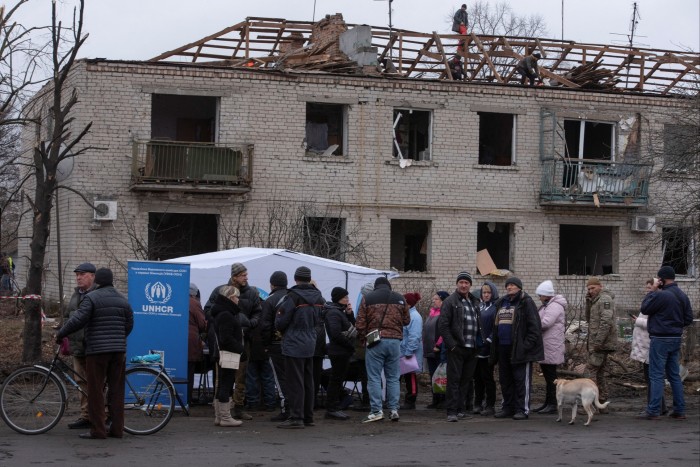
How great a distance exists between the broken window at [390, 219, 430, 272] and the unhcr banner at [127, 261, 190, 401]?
55.2ft

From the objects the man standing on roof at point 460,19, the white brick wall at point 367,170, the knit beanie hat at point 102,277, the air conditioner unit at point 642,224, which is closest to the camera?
the knit beanie hat at point 102,277

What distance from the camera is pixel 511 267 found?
28.4m

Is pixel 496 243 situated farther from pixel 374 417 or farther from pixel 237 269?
pixel 237 269

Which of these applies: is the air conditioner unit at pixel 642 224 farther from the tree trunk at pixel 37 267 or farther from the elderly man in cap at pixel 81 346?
the elderly man in cap at pixel 81 346

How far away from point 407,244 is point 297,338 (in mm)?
17880

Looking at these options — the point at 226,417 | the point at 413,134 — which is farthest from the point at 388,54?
the point at 226,417

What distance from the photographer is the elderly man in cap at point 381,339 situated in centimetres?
1252

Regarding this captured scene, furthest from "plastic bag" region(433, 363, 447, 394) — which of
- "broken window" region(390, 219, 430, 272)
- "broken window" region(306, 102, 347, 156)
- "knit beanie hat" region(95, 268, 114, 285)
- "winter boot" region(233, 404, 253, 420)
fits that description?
"broken window" region(390, 219, 430, 272)

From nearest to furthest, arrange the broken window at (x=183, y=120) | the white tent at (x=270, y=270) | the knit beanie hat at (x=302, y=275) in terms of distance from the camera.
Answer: the knit beanie hat at (x=302, y=275)
the white tent at (x=270, y=270)
the broken window at (x=183, y=120)

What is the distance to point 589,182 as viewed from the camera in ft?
92.8

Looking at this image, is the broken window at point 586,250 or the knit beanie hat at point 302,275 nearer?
the knit beanie hat at point 302,275

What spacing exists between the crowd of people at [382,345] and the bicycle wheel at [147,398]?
1.16 ft

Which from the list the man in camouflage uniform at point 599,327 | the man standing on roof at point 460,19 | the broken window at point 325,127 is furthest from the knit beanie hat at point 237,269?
the man standing on roof at point 460,19

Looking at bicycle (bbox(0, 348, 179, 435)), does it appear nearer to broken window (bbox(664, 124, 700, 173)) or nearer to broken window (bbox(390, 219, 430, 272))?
broken window (bbox(664, 124, 700, 173))
